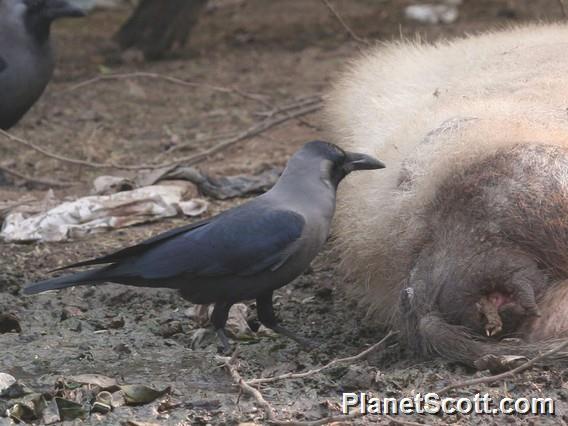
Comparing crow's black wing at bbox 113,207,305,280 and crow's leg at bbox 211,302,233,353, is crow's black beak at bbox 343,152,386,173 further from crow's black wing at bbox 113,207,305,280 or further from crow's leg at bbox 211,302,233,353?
crow's leg at bbox 211,302,233,353

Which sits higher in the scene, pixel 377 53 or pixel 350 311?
pixel 377 53

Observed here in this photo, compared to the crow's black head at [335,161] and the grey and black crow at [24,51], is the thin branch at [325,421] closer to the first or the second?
the crow's black head at [335,161]

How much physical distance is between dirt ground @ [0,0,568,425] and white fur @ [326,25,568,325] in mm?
249

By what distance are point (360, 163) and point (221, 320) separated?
0.62 m

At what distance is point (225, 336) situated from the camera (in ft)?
11.0

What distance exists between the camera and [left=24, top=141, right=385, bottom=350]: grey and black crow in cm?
318

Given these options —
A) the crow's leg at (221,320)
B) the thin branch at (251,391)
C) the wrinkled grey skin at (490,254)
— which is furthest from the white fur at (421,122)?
the thin branch at (251,391)

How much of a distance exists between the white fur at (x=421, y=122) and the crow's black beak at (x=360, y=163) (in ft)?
0.44

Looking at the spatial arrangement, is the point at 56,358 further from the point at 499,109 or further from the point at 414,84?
the point at 414,84

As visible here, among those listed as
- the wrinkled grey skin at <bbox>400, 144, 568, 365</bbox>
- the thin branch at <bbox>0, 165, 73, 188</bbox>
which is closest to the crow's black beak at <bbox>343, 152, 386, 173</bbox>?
the wrinkled grey skin at <bbox>400, 144, 568, 365</bbox>

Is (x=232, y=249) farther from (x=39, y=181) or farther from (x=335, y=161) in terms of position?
(x=39, y=181)

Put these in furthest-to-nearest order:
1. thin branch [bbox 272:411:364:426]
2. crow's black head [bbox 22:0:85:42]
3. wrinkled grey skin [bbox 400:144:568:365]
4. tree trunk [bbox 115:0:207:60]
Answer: tree trunk [bbox 115:0:207:60]
crow's black head [bbox 22:0:85:42]
wrinkled grey skin [bbox 400:144:568:365]
thin branch [bbox 272:411:364:426]

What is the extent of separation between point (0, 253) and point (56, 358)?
4.03 ft

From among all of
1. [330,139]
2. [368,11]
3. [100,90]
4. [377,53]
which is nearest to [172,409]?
[330,139]
